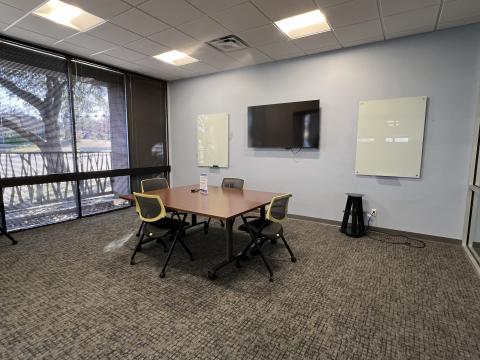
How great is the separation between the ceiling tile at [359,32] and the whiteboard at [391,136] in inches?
35.0

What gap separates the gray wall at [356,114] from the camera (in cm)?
332

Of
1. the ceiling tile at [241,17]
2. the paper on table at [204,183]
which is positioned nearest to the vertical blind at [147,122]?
the paper on table at [204,183]

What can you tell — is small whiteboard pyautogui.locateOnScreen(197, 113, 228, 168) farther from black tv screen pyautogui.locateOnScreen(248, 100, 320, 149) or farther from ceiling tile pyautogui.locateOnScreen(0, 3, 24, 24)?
ceiling tile pyautogui.locateOnScreen(0, 3, 24, 24)

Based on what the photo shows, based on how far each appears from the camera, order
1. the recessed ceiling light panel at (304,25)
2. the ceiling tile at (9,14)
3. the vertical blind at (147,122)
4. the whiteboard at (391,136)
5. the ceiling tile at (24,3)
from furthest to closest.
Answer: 1. the vertical blind at (147,122)
2. the whiteboard at (391,136)
3. the recessed ceiling light panel at (304,25)
4. the ceiling tile at (9,14)
5. the ceiling tile at (24,3)

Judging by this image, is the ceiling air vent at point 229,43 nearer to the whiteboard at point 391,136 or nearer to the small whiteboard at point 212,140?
the small whiteboard at point 212,140

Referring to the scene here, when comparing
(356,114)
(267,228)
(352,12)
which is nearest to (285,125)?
(356,114)

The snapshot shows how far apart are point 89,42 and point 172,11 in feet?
5.61

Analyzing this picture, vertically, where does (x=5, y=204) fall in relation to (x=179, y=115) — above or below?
below

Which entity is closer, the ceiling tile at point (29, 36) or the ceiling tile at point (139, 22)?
the ceiling tile at point (139, 22)

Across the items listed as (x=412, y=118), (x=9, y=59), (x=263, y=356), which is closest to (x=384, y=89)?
(x=412, y=118)

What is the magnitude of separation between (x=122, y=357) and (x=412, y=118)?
13.7ft

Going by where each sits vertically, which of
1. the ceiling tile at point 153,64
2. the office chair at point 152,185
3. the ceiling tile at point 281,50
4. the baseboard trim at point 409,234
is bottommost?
the baseboard trim at point 409,234

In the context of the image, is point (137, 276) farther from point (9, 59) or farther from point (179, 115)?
point (179, 115)

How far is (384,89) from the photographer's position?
3730 millimetres
